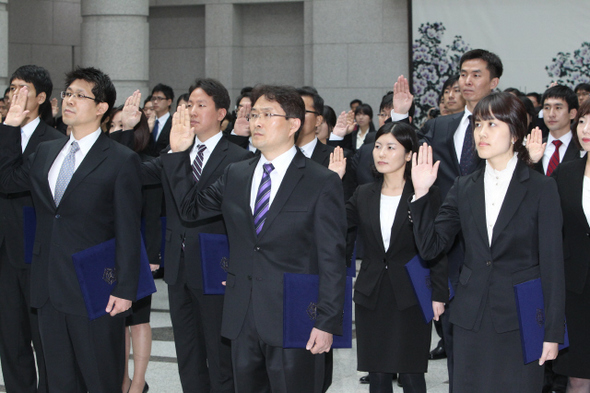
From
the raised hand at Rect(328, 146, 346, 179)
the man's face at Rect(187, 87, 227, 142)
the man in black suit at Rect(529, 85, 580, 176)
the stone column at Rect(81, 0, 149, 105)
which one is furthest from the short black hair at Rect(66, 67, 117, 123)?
the stone column at Rect(81, 0, 149, 105)

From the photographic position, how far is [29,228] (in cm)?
372

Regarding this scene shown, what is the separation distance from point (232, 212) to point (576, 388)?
1897 mm

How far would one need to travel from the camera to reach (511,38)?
1059cm

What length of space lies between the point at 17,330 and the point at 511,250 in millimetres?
2636

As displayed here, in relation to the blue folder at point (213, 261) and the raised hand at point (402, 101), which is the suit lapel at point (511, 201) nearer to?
the blue folder at point (213, 261)

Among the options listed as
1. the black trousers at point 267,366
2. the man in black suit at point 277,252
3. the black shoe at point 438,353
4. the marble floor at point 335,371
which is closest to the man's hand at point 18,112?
the man in black suit at point 277,252

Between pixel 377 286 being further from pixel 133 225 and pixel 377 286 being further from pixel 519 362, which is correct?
pixel 133 225

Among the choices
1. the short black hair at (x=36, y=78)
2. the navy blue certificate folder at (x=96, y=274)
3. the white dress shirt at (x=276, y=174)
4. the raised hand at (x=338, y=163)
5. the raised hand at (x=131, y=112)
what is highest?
the short black hair at (x=36, y=78)

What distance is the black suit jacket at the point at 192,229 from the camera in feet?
12.3

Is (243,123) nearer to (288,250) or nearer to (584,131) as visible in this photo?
(288,250)

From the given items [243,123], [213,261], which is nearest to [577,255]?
[213,261]

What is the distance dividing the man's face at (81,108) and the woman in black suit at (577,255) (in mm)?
2219

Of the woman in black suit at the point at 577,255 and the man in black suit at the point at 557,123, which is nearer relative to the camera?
the woman in black suit at the point at 577,255

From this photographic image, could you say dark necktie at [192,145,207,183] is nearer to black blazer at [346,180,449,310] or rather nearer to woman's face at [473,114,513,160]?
black blazer at [346,180,449,310]
